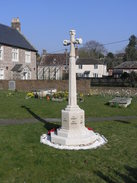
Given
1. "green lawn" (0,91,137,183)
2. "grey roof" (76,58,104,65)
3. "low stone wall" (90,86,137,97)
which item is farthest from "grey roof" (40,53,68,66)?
"green lawn" (0,91,137,183)

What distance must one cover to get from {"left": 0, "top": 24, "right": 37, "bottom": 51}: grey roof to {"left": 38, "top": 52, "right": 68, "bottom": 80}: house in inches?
714

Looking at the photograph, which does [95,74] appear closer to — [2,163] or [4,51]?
[4,51]

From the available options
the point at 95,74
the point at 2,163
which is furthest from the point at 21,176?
the point at 95,74

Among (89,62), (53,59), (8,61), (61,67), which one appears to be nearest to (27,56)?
(8,61)

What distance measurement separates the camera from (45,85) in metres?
28.7

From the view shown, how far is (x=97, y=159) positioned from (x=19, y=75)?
30919 mm

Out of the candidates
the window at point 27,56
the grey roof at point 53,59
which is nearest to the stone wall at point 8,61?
the window at point 27,56

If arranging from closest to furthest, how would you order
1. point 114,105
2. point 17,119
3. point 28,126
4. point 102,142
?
point 102,142 < point 28,126 < point 17,119 < point 114,105

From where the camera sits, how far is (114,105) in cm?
1605

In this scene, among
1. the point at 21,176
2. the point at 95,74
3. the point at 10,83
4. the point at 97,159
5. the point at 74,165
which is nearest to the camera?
the point at 21,176

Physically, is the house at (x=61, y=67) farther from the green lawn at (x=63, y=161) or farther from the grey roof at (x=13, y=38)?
the green lawn at (x=63, y=161)

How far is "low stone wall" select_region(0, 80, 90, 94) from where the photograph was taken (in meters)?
26.4

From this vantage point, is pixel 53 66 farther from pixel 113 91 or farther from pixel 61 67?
pixel 113 91

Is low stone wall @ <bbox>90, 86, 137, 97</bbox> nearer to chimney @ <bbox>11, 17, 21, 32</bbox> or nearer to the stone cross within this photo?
the stone cross
